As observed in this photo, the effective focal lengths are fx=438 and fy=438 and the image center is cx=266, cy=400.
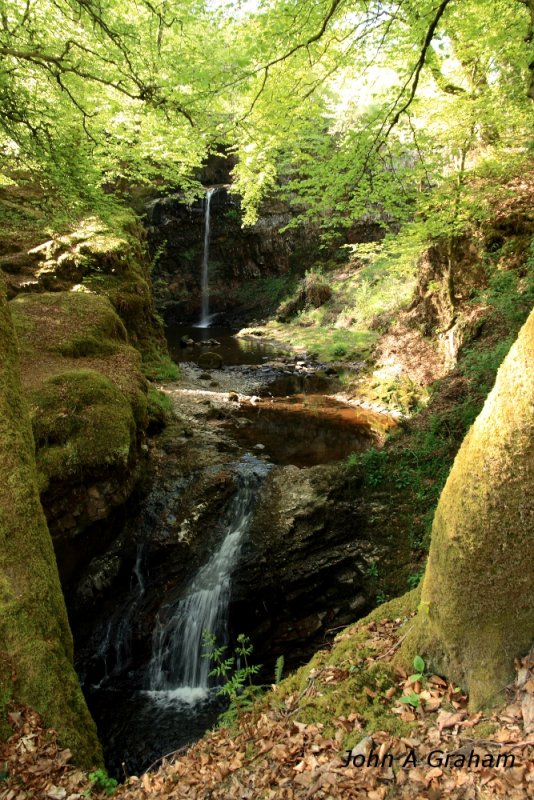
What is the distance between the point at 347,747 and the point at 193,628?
14.3 feet

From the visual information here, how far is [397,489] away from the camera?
7008 mm

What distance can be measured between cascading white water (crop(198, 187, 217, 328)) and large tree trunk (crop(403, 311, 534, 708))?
26632 mm

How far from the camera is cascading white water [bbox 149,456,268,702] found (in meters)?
6.04

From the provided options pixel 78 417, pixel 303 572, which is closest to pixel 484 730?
pixel 303 572

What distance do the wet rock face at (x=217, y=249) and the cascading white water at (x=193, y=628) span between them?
970 inches

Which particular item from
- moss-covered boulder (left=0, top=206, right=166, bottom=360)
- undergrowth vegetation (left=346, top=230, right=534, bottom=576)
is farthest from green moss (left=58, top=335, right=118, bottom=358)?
undergrowth vegetation (left=346, top=230, right=534, bottom=576)

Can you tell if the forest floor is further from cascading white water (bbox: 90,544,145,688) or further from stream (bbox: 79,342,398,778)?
cascading white water (bbox: 90,544,145,688)

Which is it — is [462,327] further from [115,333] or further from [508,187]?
[115,333]

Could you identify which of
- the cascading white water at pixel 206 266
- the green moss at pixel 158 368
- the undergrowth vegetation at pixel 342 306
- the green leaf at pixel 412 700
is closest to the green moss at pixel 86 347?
the green moss at pixel 158 368

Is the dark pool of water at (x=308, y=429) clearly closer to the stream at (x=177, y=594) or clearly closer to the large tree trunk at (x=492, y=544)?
the stream at (x=177, y=594)

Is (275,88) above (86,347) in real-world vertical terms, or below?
above

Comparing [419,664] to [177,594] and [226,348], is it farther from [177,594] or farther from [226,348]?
[226,348]

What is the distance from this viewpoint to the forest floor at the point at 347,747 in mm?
1995

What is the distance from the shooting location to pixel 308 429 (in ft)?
35.5
